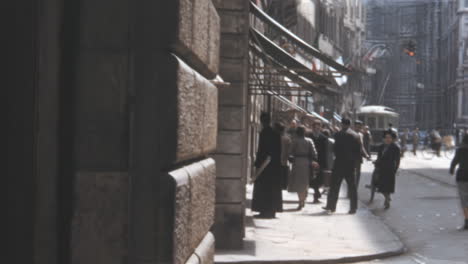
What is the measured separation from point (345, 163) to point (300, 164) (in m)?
1.11

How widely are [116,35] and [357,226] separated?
37.5ft

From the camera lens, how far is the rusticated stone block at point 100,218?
309 centimetres

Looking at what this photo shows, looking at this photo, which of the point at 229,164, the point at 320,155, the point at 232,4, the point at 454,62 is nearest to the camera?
the point at 232,4

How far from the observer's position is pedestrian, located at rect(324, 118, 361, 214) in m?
16.6

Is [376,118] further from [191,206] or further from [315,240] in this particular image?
[191,206]

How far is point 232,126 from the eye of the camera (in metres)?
10.8

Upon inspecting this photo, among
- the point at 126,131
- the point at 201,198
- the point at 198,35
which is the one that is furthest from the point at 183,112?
the point at 201,198

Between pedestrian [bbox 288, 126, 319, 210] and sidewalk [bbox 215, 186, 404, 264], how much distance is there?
72 cm

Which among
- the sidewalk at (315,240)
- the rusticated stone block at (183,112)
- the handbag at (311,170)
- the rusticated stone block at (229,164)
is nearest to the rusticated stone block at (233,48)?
the rusticated stone block at (229,164)

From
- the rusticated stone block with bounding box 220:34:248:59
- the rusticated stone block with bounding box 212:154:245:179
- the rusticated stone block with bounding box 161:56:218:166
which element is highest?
the rusticated stone block with bounding box 220:34:248:59

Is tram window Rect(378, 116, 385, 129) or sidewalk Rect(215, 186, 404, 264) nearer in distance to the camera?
sidewalk Rect(215, 186, 404, 264)

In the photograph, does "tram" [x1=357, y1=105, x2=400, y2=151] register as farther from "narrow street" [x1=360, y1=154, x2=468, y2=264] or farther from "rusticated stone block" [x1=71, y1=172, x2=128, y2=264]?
"rusticated stone block" [x1=71, y1=172, x2=128, y2=264]

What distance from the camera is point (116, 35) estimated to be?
3.12 metres

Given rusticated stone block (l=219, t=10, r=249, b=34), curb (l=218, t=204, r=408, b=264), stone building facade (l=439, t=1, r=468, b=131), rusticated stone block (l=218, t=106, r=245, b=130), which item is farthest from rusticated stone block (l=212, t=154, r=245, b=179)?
stone building facade (l=439, t=1, r=468, b=131)
